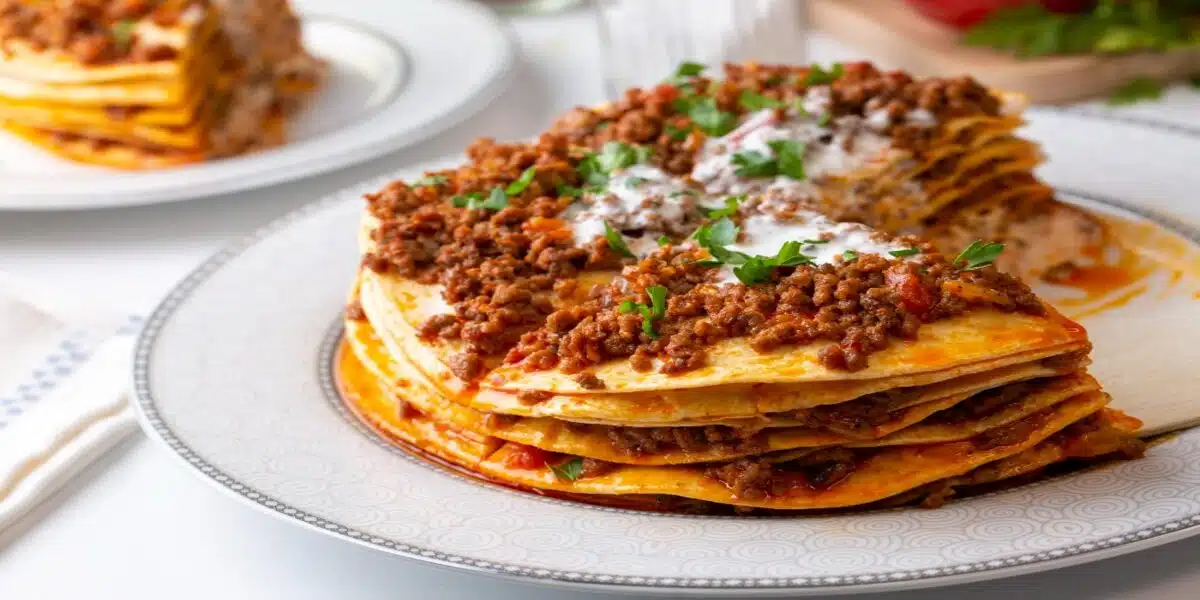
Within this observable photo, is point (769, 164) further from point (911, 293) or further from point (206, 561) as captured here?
point (206, 561)

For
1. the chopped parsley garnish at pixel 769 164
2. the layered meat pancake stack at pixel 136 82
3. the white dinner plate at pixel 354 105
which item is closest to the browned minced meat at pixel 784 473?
the chopped parsley garnish at pixel 769 164

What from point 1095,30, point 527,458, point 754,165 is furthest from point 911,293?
point 1095,30

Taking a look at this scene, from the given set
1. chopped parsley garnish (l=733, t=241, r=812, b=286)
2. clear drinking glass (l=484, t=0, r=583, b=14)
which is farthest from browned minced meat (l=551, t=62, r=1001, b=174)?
clear drinking glass (l=484, t=0, r=583, b=14)

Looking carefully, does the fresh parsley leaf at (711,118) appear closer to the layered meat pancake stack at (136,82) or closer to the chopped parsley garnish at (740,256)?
the chopped parsley garnish at (740,256)

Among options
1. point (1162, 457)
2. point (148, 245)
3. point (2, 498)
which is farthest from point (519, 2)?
point (1162, 457)

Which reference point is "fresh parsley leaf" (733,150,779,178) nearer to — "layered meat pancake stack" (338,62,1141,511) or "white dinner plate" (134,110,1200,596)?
"layered meat pancake stack" (338,62,1141,511)

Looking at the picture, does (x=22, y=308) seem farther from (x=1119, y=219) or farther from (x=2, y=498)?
(x=1119, y=219)
